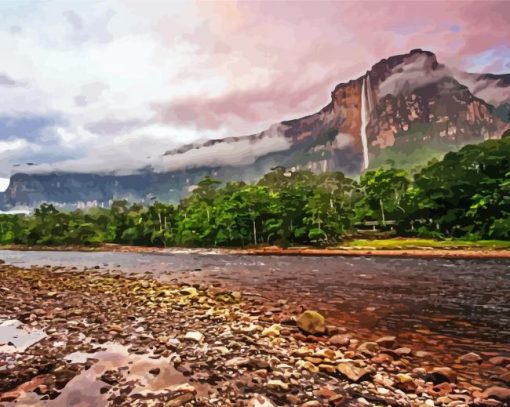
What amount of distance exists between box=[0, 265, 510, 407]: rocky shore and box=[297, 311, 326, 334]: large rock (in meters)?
0.03

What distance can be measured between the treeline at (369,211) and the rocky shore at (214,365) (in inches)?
2351

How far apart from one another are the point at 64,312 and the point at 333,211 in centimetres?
6468

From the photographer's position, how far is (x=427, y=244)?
2420 inches

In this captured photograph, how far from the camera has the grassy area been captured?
56000 mm

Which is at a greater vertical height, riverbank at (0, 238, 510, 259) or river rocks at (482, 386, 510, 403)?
river rocks at (482, 386, 510, 403)

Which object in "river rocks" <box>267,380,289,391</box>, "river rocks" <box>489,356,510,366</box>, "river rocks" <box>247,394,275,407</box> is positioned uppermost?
"river rocks" <box>267,380,289,391</box>

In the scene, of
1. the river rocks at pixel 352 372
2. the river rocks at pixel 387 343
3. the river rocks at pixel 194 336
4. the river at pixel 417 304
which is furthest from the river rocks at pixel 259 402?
the river at pixel 417 304

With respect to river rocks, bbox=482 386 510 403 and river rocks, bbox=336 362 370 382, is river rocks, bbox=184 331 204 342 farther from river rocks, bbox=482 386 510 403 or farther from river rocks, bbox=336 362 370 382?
river rocks, bbox=482 386 510 403

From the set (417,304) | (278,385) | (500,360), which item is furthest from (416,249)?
(278,385)

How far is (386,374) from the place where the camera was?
8078 mm

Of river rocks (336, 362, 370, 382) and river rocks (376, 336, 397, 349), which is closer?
river rocks (336, 362, 370, 382)

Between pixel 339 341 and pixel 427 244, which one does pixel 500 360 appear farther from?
pixel 427 244

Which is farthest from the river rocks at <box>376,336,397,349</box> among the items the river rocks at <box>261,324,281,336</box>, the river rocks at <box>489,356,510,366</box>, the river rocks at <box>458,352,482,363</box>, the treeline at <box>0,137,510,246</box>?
the treeline at <box>0,137,510,246</box>

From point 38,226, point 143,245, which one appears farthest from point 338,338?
point 38,226
